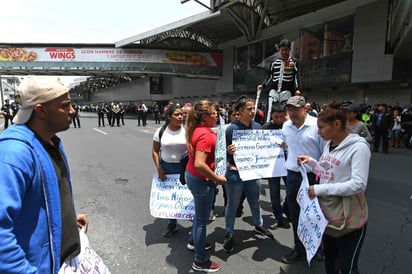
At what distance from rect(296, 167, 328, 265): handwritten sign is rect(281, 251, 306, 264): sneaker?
661 millimetres

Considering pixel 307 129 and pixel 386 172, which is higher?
pixel 307 129

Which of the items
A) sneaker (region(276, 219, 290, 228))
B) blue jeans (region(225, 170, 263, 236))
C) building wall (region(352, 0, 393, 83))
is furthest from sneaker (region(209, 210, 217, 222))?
building wall (region(352, 0, 393, 83))

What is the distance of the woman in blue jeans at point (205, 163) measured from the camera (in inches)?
106

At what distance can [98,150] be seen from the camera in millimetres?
10633

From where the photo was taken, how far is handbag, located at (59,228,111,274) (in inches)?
59.5

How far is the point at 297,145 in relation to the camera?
311 centimetres

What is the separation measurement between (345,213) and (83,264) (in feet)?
6.44

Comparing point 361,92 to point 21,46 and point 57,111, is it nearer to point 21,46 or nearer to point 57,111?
point 57,111

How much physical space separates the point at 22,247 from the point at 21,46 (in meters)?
35.3

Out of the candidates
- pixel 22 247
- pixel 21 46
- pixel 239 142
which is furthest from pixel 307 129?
pixel 21 46

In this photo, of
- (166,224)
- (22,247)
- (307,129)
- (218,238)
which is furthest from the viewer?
(166,224)

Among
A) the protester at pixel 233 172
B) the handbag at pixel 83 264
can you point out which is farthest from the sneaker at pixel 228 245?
the handbag at pixel 83 264

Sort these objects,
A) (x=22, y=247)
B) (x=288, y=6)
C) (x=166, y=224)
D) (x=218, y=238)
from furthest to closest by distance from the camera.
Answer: (x=288, y=6)
(x=166, y=224)
(x=218, y=238)
(x=22, y=247)

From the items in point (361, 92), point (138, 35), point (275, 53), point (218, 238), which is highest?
point (138, 35)
